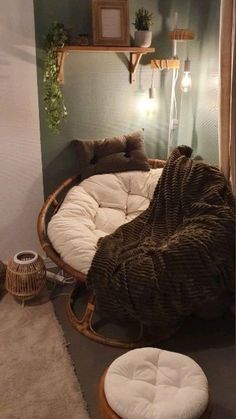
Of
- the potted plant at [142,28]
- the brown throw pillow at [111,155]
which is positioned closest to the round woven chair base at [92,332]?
the brown throw pillow at [111,155]

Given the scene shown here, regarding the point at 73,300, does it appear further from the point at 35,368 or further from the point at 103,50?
the point at 103,50

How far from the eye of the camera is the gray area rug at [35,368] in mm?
1983

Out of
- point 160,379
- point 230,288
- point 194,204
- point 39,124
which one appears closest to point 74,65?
point 39,124

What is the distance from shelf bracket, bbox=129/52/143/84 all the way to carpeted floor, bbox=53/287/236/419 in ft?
5.69

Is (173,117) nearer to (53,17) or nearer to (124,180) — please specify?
(124,180)

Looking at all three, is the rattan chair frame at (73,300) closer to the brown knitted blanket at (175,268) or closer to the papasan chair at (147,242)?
the papasan chair at (147,242)

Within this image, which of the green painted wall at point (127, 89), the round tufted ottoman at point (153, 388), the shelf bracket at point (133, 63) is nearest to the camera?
the round tufted ottoman at point (153, 388)

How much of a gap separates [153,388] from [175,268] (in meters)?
0.63

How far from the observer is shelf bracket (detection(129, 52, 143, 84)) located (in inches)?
115

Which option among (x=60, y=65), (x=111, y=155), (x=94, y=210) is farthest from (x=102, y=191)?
(x=60, y=65)

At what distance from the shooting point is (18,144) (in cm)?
297

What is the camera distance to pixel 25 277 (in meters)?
2.67

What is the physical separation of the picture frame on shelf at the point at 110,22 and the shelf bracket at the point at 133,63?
146mm

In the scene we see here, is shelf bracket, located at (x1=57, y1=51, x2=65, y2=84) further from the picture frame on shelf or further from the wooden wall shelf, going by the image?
the picture frame on shelf
